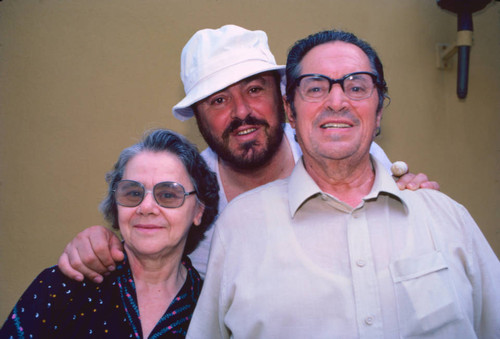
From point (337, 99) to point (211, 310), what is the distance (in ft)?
3.48

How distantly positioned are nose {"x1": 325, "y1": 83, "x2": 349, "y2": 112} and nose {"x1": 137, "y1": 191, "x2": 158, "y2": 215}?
926 millimetres

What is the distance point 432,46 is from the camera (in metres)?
4.15

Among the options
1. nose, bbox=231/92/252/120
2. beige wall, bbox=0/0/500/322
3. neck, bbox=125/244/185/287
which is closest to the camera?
neck, bbox=125/244/185/287

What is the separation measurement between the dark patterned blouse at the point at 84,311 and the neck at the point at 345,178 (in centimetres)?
90

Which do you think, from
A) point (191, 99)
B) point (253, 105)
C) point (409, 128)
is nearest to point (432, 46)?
point (409, 128)

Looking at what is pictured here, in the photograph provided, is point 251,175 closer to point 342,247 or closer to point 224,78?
point 224,78

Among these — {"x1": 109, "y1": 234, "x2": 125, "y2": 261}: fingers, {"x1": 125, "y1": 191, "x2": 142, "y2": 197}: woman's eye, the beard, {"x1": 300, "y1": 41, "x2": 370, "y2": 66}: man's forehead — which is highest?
{"x1": 300, "y1": 41, "x2": 370, "y2": 66}: man's forehead

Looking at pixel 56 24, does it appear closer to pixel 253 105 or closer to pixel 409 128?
pixel 253 105

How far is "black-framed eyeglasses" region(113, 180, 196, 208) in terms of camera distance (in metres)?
1.93

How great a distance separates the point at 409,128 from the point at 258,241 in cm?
297

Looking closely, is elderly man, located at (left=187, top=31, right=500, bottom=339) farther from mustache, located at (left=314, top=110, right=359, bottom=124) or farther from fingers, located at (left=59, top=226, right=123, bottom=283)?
fingers, located at (left=59, top=226, right=123, bottom=283)

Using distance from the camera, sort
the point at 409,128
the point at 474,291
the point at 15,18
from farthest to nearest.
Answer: the point at 409,128
the point at 15,18
the point at 474,291

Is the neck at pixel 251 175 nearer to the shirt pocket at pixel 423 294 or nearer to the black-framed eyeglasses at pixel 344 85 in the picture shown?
the black-framed eyeglasses at pixel 344 85

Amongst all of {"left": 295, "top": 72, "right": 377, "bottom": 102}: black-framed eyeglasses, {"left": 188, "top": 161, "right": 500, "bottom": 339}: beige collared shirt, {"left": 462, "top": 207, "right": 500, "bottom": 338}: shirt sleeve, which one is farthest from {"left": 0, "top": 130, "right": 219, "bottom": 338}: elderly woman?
{"left": 462, "top": 207, "right": 500, "bottom": 338}: shirt sleeve
